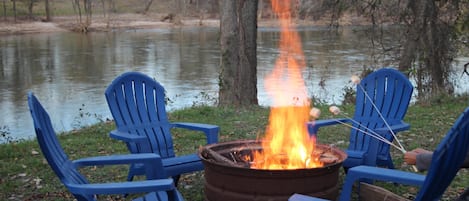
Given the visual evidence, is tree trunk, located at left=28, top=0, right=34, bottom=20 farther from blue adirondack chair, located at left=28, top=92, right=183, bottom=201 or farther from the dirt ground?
blue adirondack chair, located at left=28, top=92, right=183, bottom=201

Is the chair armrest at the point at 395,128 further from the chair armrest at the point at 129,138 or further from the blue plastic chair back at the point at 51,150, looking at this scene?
the blue plastic chair back at the point at 51,150

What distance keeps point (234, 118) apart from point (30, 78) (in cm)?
810

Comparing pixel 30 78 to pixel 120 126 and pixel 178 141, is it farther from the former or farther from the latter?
pixel 120 126

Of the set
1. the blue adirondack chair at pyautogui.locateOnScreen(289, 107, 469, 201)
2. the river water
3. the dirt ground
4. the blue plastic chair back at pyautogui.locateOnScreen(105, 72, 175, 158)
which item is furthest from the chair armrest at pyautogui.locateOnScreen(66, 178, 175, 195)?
the dirt ground

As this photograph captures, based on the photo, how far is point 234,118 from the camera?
24.7 ft

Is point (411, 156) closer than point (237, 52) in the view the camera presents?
Yes

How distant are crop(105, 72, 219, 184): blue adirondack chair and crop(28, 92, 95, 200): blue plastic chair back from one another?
87cm

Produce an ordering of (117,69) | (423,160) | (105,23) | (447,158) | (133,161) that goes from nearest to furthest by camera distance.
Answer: (447,158) < (423,160) < (133,161) < (117,69) < (105,23)

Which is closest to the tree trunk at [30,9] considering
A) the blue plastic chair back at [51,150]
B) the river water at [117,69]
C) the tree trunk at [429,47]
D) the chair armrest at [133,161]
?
the river water at [117,69]

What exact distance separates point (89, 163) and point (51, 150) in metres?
0.30

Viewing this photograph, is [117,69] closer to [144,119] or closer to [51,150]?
[144,119]

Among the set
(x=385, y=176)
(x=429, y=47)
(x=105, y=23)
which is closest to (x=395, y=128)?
(x=385, y=176)

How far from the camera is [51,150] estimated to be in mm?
2996

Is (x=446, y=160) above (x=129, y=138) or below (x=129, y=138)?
above
